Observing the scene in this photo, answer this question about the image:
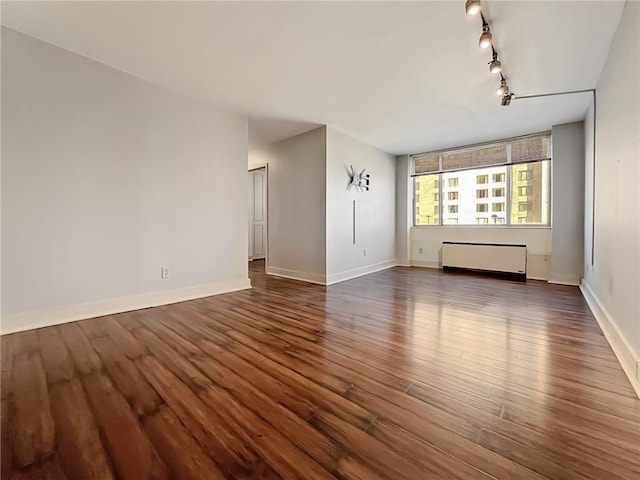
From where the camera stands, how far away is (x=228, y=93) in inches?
125

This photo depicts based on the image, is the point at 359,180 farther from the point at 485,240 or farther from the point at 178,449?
the point at 178,449

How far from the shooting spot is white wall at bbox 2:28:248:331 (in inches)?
89.0

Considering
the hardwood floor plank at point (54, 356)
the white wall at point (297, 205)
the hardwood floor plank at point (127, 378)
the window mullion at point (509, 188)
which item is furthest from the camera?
the window mullion at point (509, 188)

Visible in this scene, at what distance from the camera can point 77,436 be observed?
45.0 inches

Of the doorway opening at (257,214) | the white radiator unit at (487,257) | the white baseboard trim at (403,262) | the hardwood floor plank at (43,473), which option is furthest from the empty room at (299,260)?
the doorway opening at (257,214)

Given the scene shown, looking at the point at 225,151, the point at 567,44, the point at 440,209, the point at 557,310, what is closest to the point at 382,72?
the point at 567,44

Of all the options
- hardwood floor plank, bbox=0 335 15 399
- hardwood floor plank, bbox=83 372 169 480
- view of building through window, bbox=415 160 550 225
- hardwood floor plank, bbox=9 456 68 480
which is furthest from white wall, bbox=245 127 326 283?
hardwood floor plank, bbox=9 456 68 480

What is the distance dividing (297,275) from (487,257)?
3446mm

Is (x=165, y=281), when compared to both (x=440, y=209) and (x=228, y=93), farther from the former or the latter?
(x=440, y=209)

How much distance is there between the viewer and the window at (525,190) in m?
4.82

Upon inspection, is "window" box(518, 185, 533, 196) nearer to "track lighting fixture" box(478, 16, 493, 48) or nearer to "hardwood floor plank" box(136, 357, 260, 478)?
"track lighting fixture" box(478, 16, 493, 48)

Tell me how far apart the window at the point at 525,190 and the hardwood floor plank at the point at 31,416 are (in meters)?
6.14

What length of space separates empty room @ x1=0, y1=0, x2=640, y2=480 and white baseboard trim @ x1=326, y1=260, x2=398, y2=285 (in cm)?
6

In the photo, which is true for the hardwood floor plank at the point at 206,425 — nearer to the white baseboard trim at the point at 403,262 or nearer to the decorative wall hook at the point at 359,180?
the decorative wall hook at the point at 359,180
